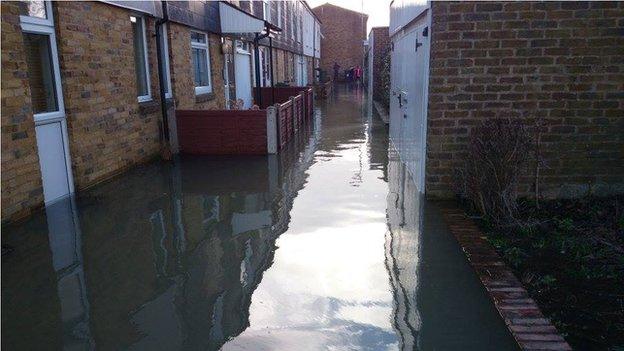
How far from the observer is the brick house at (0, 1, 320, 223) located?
18.3 feet

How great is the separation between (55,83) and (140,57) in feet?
10.1

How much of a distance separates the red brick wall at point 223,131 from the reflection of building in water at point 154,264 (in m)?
2.24

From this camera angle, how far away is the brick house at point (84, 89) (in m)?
5.59

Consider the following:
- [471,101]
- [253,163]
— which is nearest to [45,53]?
[253,163]

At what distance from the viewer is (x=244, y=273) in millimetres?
4195

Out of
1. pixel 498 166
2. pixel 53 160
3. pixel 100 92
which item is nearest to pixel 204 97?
pixel 100 92

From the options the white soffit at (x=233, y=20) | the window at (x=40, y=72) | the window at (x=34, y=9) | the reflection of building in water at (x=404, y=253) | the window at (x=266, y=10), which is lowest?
the reflection of building in water at (x=404, y=253)

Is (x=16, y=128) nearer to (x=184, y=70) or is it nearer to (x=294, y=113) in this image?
(x=184, y=70)

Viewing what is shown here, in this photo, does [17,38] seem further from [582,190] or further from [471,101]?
[582,190]

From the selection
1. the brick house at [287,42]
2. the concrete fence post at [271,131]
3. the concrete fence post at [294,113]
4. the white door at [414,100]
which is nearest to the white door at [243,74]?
the brick house at [287,42]

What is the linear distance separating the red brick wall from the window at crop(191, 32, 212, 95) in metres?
2.63

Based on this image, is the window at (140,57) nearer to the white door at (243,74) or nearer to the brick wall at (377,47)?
the white door at (243,74)

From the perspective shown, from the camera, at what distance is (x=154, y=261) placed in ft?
14.6

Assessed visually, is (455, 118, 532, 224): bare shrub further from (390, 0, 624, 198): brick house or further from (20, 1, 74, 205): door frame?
Result: (20, 1, 74, 205): door frame
